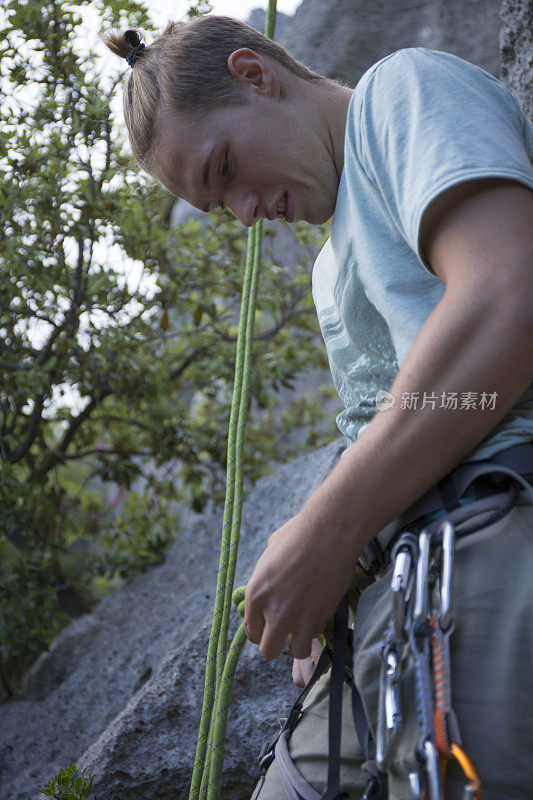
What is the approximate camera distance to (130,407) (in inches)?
126

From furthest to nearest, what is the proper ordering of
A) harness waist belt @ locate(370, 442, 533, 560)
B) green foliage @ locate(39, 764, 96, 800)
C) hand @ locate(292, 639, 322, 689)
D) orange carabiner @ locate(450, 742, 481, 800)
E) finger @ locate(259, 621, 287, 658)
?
green foliage @ locate(39, 764, 96, 800)
hand @ locate(292, 639, 322, 689)
finger @ locate(259, 621, 287, 658)
harness waist belt @ locate(370, 442, 533, 560)
orange carabiner @ locate(450, 742, 481, 800)

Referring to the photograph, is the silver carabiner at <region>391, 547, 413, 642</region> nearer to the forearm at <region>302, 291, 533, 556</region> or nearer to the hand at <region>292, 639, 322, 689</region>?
the forearm at <region>302, 291, 533, 556</region>

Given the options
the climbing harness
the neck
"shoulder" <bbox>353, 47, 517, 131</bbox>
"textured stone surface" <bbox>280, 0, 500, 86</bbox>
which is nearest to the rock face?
the climbing harness

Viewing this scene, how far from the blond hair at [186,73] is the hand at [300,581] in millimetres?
718

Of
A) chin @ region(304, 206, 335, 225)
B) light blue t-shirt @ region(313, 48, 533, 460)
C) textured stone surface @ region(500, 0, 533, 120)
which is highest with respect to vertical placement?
textured stone surface @ region(500, 0, 533, 120)

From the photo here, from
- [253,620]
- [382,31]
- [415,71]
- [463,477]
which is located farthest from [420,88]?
[382,31]

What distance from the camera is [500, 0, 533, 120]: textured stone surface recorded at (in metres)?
2.14

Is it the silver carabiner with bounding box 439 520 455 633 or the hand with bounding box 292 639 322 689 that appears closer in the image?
the silver carabiner with bounding box 439 520 455 633

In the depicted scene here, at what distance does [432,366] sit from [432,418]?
6cm

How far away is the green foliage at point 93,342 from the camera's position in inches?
95.7

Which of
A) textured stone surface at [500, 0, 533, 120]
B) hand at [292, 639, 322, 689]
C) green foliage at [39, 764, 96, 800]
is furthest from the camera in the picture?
textured stone surface at [500, 0, 533, 120]

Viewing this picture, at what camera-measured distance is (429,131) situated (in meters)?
0.98

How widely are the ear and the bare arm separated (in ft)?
1.61

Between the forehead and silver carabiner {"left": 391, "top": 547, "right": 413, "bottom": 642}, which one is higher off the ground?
the forehead
